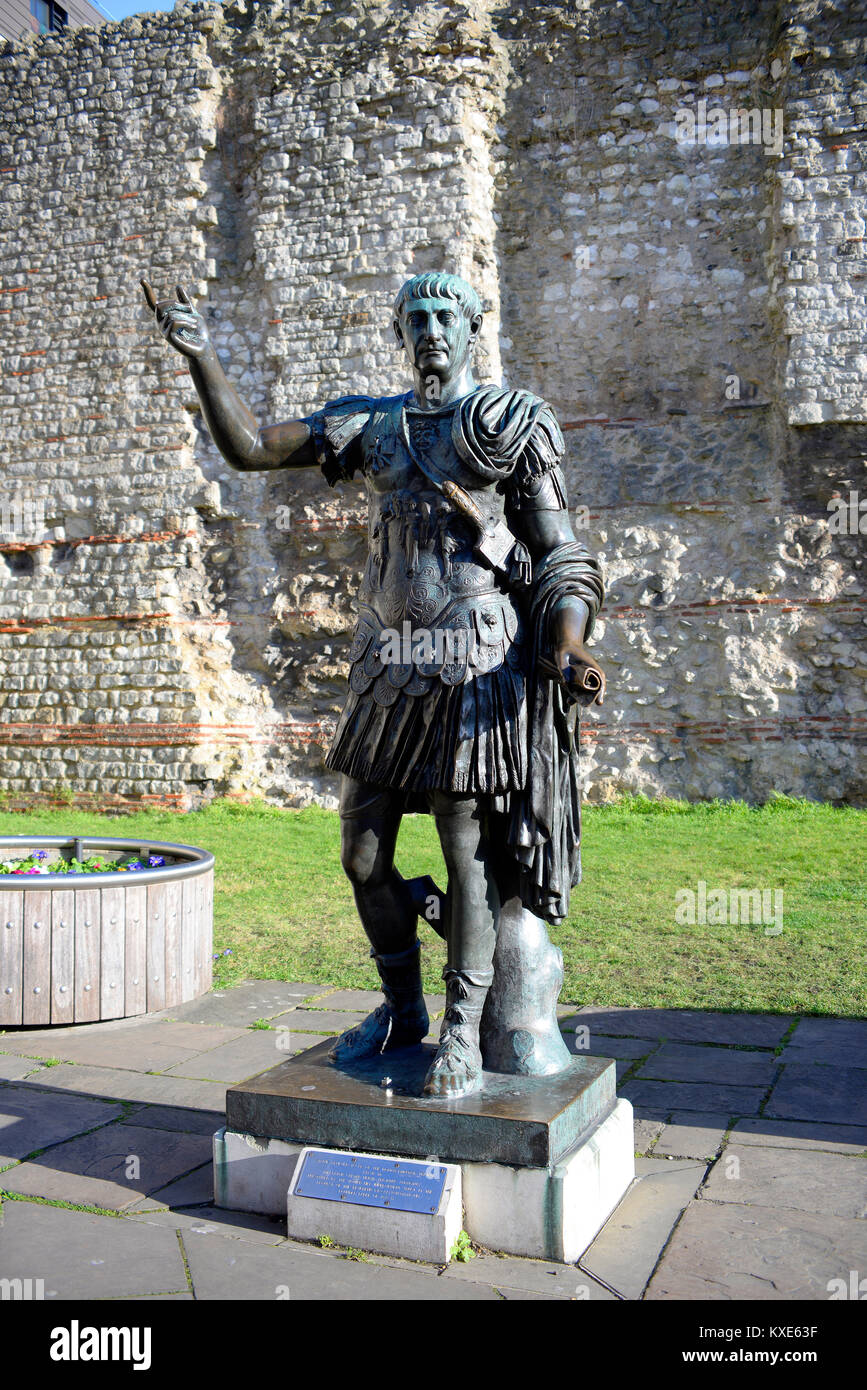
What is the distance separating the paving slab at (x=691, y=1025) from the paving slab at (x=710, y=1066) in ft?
0.40

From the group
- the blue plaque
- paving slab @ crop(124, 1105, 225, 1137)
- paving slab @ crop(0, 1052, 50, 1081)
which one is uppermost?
the blue plaque

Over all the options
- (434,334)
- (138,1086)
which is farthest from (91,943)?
(434,334)

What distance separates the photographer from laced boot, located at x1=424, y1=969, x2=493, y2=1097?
2.77 metres

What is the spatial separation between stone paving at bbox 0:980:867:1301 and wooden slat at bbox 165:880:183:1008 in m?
0.19

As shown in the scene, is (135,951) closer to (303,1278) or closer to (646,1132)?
(646,1132)

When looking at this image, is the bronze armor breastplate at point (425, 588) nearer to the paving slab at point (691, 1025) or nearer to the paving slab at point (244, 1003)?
the paving slab at point (691, 1025)

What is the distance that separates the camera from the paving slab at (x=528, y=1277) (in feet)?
8.02

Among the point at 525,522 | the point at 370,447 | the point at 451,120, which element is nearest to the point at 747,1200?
the point at 525,522

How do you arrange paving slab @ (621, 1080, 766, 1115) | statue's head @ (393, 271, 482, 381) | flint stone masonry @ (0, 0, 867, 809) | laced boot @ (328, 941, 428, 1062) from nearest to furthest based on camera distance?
statue's head @ (393, 271, 482, 381) → laced boot @ (328, 941, 428, 1062) → paving slab @ (621, 1080, 766, 1115) → flint stone masonry @ (0, 0, 867, 809)

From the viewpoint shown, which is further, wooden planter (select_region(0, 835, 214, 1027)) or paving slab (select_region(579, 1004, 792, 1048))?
wooden planter (select_region(0, 835, 214, 1027))

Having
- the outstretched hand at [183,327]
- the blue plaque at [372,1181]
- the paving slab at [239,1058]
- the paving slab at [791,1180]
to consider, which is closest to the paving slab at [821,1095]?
the paving slab at [791,1180]

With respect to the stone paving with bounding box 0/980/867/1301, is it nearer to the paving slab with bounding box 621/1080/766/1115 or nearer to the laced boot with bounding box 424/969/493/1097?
the paving slab with bounding box 621/1080/766/1115

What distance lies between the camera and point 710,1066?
4078 millimetres

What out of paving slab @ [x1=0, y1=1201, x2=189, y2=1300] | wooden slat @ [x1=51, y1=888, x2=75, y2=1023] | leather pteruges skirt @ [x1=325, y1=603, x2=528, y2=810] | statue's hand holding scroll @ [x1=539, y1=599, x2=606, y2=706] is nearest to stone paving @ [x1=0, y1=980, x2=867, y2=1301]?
paving slab @ [x1=0, y1=1201, x2=189, y2=1300]
